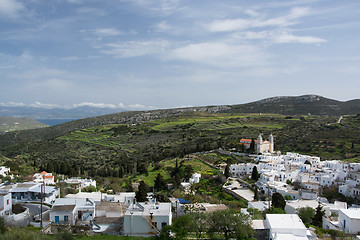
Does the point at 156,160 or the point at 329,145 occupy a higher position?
the point at 329,145

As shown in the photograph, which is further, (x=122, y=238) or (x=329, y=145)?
(x=329, y=145)

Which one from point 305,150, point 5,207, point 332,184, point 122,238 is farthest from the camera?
point 305,150

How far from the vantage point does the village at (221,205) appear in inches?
687

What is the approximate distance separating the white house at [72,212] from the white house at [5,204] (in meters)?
3.31

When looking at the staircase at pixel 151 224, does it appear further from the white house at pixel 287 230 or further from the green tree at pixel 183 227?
the white house at pixel 287 230

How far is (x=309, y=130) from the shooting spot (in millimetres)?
70688

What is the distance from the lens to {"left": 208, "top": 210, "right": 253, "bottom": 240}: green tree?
53.0 ft

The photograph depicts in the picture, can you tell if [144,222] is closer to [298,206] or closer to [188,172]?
[298,206]

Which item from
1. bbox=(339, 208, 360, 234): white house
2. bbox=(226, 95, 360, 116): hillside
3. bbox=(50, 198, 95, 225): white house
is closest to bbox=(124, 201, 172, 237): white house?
bbox=(50, 198, 95, 225): white house

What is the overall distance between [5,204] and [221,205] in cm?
1618

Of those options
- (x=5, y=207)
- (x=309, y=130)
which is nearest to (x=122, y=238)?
(x=5, y=207)

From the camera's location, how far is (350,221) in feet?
57.6

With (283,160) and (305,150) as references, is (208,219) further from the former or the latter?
(305,150)

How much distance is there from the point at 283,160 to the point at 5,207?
36.7 m
